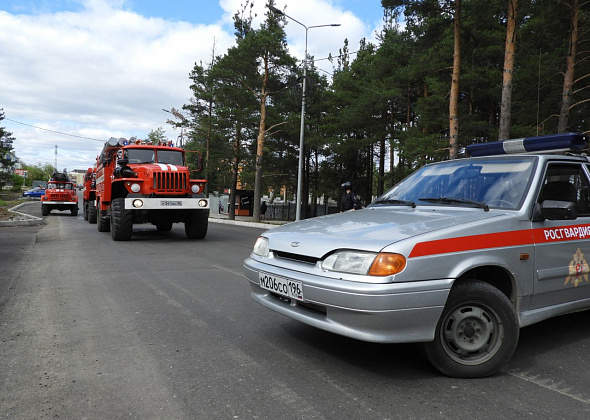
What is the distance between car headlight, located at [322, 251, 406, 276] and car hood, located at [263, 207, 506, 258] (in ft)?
0.15

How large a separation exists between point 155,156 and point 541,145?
10828mm

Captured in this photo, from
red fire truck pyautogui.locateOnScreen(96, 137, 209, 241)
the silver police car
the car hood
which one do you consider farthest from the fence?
the car hood

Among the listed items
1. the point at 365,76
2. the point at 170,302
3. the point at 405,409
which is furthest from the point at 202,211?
the point at 365,76

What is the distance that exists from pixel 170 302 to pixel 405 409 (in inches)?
135

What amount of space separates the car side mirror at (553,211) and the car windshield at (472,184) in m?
0.15

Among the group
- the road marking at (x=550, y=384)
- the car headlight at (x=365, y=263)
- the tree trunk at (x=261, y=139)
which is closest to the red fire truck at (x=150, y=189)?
the car headlight at (x=365, y=263)

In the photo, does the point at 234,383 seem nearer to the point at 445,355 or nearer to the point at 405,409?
the point at 405,409

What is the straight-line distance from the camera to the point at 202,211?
42.2ft

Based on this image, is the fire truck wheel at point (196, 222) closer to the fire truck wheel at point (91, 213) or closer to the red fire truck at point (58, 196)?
the fire truck wheel at point (91, 213)

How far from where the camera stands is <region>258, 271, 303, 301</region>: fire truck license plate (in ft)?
10.4

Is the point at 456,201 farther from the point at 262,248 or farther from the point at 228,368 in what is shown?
the point at 228,368

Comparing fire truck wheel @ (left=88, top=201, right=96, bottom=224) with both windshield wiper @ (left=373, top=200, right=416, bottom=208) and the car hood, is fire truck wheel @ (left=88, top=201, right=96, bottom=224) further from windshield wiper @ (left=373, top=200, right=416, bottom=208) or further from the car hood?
the car hood

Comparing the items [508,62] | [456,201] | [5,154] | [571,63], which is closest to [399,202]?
[456,201]

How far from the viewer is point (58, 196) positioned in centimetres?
2697
